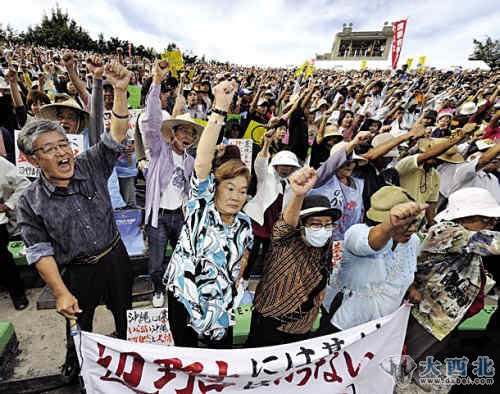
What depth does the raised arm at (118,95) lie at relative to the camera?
182 centimetres

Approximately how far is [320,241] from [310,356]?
2.35ft

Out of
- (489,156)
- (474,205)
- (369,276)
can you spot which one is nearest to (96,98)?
(369,276)

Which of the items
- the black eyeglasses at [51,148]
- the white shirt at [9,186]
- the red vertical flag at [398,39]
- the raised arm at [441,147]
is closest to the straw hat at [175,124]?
the black eyeglasses at [51,148]

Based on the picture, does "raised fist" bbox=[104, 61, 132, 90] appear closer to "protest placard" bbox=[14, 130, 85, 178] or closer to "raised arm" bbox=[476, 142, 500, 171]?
"protest placard" bbox=[14, 130, 85, 178]

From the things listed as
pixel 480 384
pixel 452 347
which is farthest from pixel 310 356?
pixel 452 347

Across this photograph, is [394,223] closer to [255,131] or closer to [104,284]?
[104,284]

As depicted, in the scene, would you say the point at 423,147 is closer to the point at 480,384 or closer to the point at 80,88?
the point at 480,384

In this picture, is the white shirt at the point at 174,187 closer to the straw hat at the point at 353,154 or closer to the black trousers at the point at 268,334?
the black trousers at the point at 268,334

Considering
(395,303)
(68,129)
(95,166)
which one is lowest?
(395,303)

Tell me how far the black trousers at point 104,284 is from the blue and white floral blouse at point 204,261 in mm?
480

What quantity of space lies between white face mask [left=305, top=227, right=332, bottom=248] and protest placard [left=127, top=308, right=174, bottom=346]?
1.18 m

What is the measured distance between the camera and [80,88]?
3.12m

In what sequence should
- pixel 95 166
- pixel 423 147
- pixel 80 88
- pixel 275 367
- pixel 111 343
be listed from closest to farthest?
1. pixel 111 343
2. pixel 275 367
3. pixel 95 166
4. pixel 80 88
5. pixel 423 147

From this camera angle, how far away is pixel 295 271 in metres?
1.94
